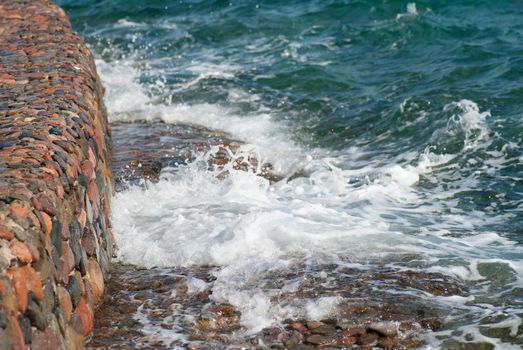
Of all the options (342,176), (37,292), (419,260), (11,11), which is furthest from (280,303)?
(11,11)

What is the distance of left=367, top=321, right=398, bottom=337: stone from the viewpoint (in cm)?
442

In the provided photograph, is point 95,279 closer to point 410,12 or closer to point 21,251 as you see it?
point 21,251

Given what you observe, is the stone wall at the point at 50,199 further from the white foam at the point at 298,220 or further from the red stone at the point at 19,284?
the white foam at the point at 298,220

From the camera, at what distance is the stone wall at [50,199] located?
3420 millimetres

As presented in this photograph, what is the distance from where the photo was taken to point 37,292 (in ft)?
11.5

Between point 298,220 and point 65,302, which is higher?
point 65,302

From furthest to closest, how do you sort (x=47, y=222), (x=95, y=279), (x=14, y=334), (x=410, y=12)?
(x=410, y=12) < (x=95, y=279) < (x=47, y=222) < (x=14, y=334)

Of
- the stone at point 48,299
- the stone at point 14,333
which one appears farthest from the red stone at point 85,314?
the stone at point 14,333

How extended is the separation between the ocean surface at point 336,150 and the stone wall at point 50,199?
2.39 feet

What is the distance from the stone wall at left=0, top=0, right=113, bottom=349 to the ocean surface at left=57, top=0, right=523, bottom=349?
0.73 m

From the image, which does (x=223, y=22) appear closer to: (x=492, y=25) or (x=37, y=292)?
(x=492, y=25)

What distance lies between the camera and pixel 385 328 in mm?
4453

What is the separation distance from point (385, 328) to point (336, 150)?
4306 mm

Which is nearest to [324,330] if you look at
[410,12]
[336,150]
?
[336,150]
